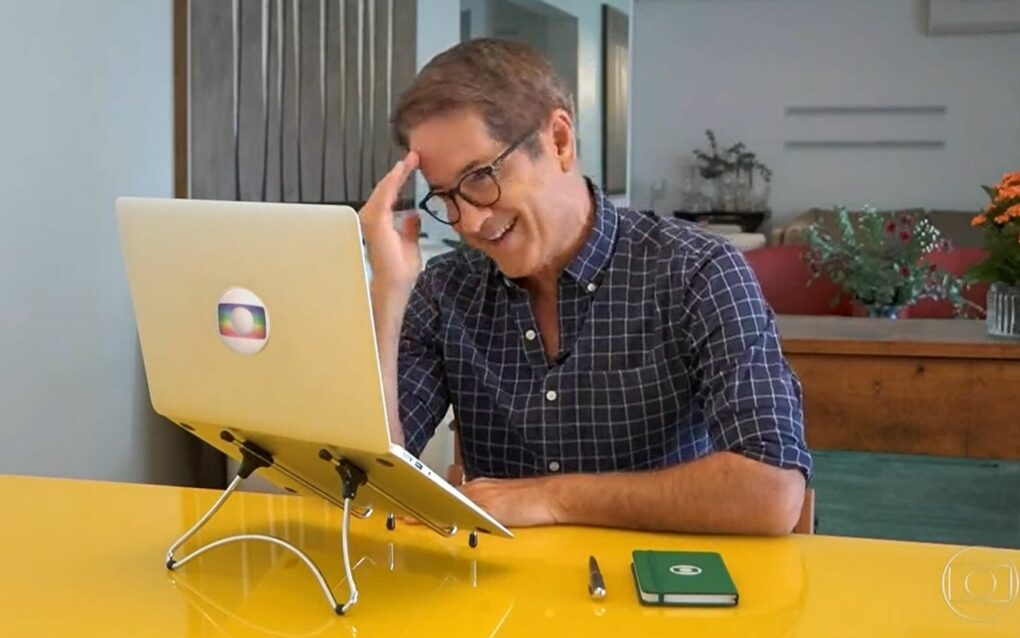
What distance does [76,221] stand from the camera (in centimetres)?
236

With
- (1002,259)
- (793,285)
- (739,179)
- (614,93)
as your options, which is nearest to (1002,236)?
(1002,259)

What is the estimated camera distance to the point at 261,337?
3.52ft

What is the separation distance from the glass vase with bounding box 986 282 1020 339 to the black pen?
6.38 feet

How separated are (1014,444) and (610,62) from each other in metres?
4.72

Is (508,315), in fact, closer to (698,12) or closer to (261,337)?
(261,337)

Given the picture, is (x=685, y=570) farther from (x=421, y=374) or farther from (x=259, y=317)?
(x=421, y=374)

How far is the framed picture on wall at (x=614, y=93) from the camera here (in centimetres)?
693

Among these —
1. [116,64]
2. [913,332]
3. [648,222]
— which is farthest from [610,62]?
Answer: [648,222]

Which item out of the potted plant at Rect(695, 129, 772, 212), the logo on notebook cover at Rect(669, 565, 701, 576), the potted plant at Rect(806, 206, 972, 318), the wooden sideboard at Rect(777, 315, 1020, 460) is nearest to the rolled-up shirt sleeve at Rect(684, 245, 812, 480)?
the logo on notebook cover at Rect(669, 565, 701, 576)

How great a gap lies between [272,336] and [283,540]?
328 millimetres

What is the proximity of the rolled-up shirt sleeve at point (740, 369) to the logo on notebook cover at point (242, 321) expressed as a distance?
1.94ft

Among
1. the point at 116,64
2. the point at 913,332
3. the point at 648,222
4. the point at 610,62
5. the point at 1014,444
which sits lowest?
the point at 1014,444

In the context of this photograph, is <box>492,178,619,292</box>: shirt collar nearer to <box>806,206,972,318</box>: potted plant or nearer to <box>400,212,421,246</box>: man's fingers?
<box>400,212,421,246</box>: man's fingers

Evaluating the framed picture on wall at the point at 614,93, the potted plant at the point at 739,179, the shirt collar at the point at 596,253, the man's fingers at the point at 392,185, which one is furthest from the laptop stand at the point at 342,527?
the potted plant at the point at 739,179
